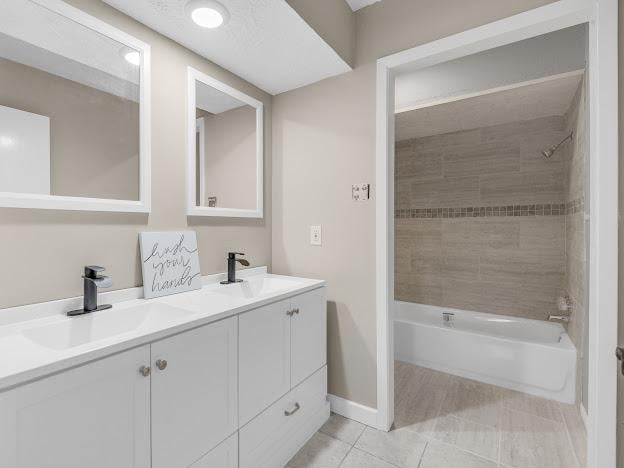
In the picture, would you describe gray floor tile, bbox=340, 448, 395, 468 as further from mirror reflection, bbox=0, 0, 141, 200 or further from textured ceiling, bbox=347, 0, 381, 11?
textured ceiling, bbox=347, 0, 381, 11

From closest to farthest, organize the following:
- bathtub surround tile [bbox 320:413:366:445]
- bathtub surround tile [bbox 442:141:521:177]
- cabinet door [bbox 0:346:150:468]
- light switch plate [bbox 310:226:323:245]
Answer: cabinet door [bbox 0:346:150:468] → bathtub surround tile [bbox 320:413:366:445] → light switch plate [bbox 310:226:323:245] → bathtub surround tile [bbox 442:141:521:177]

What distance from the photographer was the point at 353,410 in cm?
183

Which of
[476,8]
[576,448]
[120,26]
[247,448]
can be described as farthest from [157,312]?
[576,448]

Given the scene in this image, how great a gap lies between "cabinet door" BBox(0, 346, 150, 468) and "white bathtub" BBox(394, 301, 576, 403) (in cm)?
213

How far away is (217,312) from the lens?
1.15 m

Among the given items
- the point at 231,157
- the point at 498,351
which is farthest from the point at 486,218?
the point at 231,157

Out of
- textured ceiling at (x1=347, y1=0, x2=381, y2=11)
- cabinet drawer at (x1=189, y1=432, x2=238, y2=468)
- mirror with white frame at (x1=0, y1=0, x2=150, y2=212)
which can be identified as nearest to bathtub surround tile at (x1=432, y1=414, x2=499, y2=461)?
cabinet drawer at (x1=189, y1=432, x2=238, y2=468)

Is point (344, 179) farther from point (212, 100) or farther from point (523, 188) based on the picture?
point (523, 188)

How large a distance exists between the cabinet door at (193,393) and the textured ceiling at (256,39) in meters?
1.33

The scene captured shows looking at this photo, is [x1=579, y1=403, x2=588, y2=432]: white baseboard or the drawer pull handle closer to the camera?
the drawer pull handle

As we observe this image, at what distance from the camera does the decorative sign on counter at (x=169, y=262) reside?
4.65ft

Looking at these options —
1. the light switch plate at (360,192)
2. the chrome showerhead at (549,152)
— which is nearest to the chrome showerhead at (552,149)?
the chrome showerhead at (549,152)

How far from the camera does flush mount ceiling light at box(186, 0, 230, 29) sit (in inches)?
51.1

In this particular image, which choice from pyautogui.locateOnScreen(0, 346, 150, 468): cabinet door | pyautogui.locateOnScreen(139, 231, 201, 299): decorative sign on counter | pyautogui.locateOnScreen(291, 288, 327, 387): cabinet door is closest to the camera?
pyautogui.locateOnScreen(0, 346, 150, 468): cabinet door
